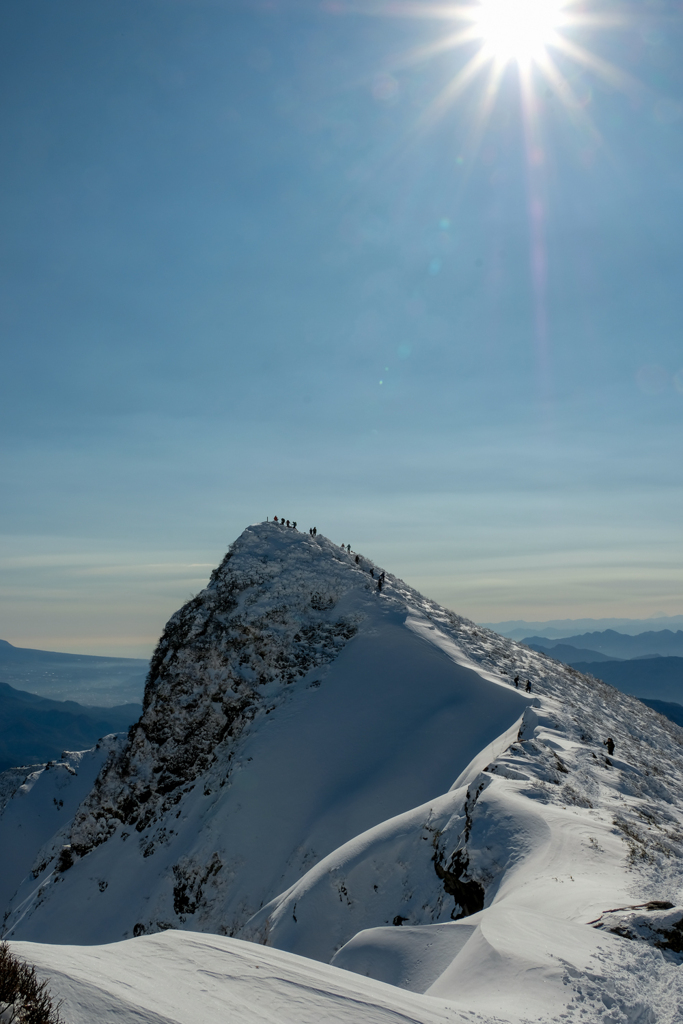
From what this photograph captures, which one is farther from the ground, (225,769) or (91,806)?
(225,769)

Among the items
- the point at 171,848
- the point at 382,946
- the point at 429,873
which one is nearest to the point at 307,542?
the point at 171,848

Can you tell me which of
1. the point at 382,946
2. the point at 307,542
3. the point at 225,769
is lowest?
the point at 225,769

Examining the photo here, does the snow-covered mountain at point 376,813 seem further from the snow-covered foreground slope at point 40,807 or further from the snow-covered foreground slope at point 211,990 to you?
the snow-covered foreground slope at point 40,807

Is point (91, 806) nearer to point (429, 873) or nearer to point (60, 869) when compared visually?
point (60, 869)

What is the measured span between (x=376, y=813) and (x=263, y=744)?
749 cm

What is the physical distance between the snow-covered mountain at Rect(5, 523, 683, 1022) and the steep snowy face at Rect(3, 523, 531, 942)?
117 mm

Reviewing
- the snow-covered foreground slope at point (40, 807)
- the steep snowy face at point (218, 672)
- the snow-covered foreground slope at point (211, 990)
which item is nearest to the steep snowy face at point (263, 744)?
the steep snowy face at point (218, 672)

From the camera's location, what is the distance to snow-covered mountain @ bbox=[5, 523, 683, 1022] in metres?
8.36

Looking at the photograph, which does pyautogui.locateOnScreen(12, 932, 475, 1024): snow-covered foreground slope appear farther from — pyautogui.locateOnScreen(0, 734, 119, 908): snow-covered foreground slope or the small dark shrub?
pyautogui.locateOnScreen(0, 734, 119, 908): snow-covered foreground slope

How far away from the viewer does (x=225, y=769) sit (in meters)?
28.6

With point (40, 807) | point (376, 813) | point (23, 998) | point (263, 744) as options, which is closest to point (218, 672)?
point (263, 744)

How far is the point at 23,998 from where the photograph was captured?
5.16 metres

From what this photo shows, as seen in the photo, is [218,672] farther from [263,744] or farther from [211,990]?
[211,990]

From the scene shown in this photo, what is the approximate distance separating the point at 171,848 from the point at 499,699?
1815cm
